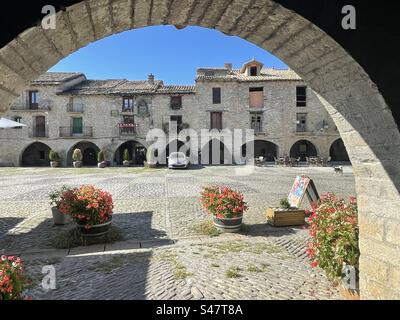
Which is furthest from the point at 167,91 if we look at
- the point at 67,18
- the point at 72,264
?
the point at 67,18

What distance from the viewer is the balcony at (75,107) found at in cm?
2684

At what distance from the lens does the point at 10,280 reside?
237 cm

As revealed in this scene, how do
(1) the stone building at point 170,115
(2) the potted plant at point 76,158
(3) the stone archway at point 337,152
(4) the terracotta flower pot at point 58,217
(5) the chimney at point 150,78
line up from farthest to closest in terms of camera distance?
1. (5) the chimney at point 150,78
2. (3) the stone archway at point 337,152
3. (1) the stone building at point 170,115
4. (2) the potted plant at point 76,158
5. (4) the terracotta flower pot at point 58,217

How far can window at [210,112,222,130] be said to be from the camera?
27250 mm

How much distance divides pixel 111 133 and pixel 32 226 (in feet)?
71.0

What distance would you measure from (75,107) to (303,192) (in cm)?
2686

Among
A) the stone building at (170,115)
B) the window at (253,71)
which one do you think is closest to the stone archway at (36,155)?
the stone building at (170,115)

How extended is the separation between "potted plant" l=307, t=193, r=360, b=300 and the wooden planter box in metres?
2.80

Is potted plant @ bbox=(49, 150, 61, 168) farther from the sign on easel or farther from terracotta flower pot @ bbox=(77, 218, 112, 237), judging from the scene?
the sign on easel

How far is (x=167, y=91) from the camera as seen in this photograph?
1060 inches

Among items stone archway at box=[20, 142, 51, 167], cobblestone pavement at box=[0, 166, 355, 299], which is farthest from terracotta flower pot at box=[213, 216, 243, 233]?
stone archway at box=[20, 142, 51, 167]

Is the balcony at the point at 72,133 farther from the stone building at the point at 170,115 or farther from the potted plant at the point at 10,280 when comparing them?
the potted plant at the point at 10,280

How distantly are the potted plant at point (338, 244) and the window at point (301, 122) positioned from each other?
83.0ft

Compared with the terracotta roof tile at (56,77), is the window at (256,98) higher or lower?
lower
